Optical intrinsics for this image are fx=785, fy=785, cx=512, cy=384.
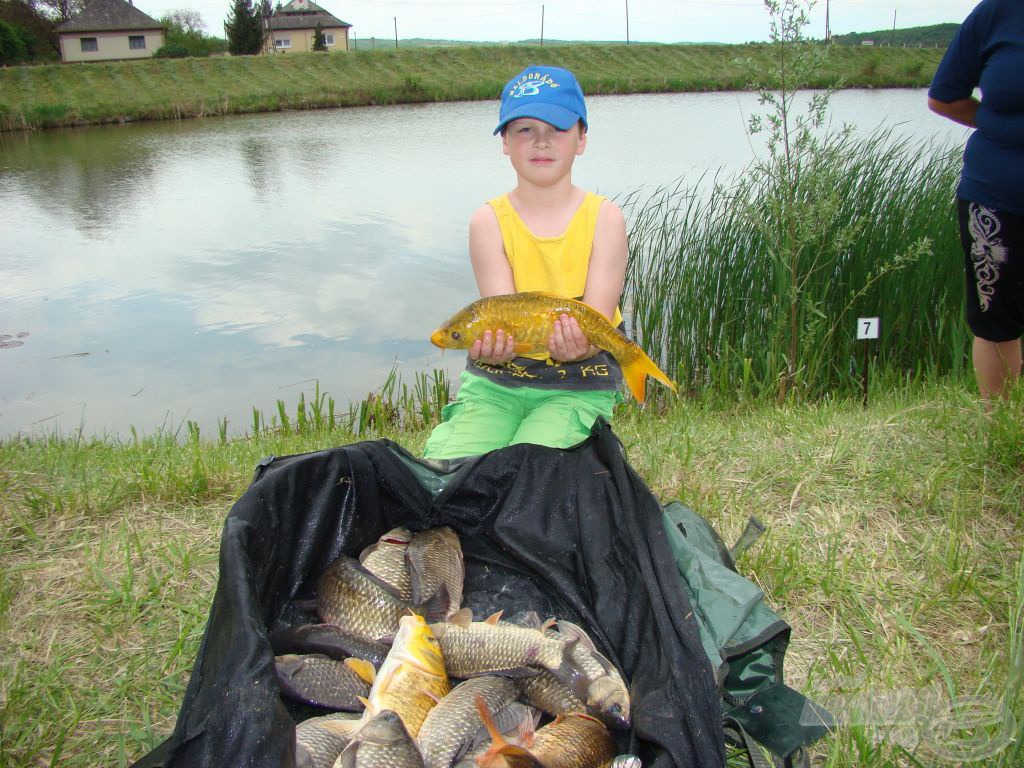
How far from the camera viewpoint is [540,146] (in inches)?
91.0

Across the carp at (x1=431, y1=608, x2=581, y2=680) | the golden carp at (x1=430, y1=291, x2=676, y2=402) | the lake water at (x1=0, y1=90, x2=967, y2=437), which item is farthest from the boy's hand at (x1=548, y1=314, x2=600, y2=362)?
the lake water at (x1=0, y1=90, x2=967, y2=437)

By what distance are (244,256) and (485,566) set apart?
6811 mm

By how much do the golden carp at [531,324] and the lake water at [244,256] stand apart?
2.76 metres

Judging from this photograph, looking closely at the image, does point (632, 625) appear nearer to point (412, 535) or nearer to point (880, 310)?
point (412, 535)

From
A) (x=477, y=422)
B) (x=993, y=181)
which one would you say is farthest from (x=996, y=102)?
(x=477, y=422)

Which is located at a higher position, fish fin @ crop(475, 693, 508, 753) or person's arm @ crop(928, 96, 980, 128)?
person's arm @ crop(928, 96, 980, 128)

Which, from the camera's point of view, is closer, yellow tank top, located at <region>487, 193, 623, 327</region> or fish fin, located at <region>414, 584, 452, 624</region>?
fish fin, located at <region>414, 584, 452, 624</region>

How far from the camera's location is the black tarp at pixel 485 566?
54.1 inches

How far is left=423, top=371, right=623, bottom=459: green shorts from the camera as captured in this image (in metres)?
2.33

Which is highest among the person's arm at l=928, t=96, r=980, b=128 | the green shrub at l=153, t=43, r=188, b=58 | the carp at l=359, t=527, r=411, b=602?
the green shrub at l=153, t=43, r=188, b=58

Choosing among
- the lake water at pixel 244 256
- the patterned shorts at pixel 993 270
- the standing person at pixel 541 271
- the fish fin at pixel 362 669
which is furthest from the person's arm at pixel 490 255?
the lake water at pixel 244 256

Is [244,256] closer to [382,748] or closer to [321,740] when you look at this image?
[321,740]

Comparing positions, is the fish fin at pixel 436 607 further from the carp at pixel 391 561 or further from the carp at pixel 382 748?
the carp at pixel 382 748

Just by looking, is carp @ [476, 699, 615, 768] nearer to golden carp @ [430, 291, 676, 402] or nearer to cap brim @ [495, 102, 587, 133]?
golden carp @ [430, 291, 676, 402]
